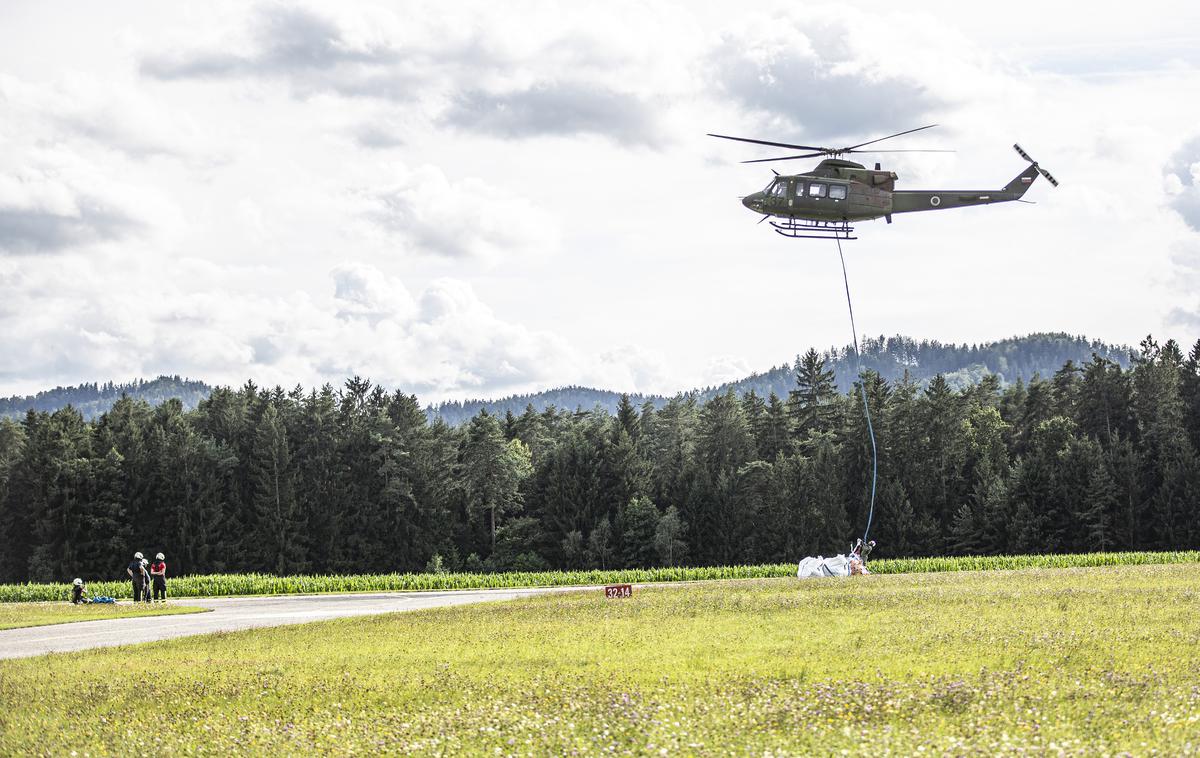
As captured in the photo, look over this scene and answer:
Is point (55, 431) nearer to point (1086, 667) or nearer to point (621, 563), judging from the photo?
point (621, 563)

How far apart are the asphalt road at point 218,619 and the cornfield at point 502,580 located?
8.20 meters

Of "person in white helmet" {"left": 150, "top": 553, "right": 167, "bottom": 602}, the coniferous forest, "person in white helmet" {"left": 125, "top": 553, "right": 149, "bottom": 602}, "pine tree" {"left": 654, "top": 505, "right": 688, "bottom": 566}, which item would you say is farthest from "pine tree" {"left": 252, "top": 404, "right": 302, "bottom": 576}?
"person in white helmet" {"left": 125, "top": 553, "right": 149, "bottom": 602}

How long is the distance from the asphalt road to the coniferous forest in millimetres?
58044

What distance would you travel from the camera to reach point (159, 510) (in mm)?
111750

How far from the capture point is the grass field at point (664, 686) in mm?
16984

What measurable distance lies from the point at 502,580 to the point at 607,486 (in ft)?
162

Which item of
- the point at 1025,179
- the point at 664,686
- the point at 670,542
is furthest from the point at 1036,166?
the point at 670,542

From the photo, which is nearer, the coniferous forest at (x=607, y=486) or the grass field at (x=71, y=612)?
the grass field at (x=71, y=612)

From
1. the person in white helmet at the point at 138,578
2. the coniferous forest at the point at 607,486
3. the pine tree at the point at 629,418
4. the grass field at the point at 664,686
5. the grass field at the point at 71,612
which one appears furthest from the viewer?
the pine tree at the point at 629,418

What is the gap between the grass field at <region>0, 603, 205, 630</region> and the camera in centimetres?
3959

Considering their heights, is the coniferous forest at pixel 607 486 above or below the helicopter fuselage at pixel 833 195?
below

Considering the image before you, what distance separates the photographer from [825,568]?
167ft

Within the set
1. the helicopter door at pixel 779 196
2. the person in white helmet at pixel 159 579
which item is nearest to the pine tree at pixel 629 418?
the person in white helmet at pixel 159 579

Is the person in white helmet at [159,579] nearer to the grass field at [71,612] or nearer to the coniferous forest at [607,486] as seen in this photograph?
the grass field at [71,612]
